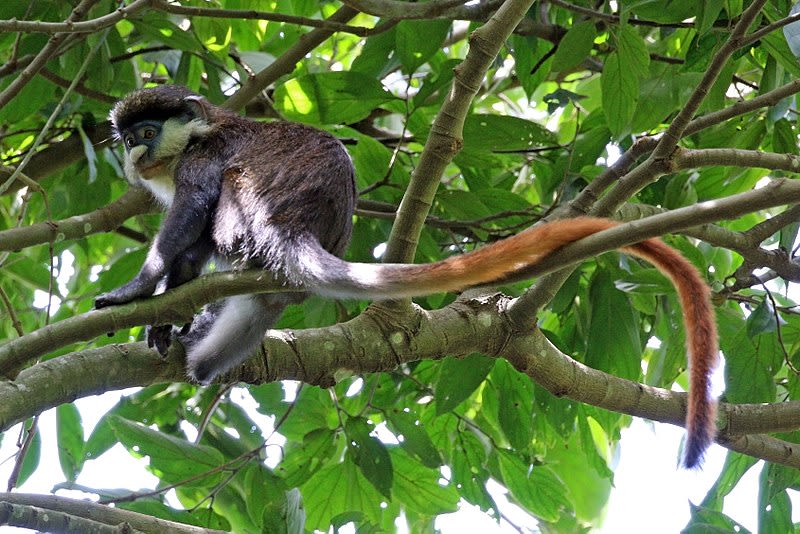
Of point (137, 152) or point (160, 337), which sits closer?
point (160, 337)

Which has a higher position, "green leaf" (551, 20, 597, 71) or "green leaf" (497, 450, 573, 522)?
"green leaf" (551, 20, 597, 71)

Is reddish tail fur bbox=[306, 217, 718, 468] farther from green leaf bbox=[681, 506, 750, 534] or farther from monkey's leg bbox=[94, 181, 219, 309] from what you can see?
monkey's leg bbox=[94, 181, 219, 309]

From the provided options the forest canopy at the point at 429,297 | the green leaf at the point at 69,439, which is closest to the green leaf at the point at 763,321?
the forest canopy at the point at 429,297

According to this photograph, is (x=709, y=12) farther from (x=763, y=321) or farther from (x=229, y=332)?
(x=229, y=332)

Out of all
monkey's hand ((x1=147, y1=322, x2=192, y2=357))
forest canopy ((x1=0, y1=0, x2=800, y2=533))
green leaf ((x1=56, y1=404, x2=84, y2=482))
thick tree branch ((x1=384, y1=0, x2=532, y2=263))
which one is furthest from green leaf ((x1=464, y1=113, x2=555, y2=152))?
green leaf ((x1=56, y1=404, x2=84, y2=482))

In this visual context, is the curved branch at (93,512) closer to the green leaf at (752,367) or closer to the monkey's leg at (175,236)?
the monkey's leg at (175,236)

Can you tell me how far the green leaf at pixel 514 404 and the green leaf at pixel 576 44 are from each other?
1.39 m

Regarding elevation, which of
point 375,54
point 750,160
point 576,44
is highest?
point 375,54

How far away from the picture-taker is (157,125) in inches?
170

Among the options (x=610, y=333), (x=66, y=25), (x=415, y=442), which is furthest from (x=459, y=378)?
(x=66, y=25)

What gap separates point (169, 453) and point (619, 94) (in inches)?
90.5

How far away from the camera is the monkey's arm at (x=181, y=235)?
3473 millimetres

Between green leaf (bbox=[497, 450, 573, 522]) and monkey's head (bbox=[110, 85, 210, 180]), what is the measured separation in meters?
2.04

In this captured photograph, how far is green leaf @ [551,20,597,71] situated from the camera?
405 centimetres
